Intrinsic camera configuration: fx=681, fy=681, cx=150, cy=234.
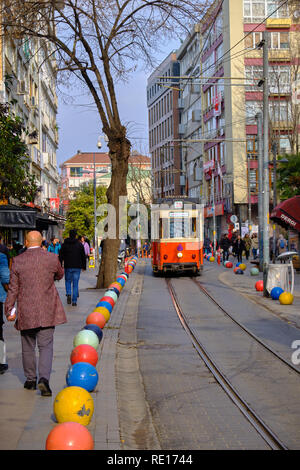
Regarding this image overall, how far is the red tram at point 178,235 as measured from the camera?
28.4 meters

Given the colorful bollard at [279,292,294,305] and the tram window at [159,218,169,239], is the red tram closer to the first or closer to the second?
the tram window at [159,218,169,239]

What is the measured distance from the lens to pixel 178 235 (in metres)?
28.5

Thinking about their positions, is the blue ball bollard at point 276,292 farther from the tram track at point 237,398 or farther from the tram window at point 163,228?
the tram window at point 163,228

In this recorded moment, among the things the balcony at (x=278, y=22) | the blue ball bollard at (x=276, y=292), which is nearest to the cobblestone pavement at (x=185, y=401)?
the blue ball bollard at (x=276, y=292)

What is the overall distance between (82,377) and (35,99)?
42086 millimetres

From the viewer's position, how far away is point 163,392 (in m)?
8.02

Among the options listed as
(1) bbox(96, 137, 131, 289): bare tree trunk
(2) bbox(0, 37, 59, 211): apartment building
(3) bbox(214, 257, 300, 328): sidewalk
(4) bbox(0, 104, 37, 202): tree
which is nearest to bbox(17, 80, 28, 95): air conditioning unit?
(2) bbox(0, 37, 59, 211): apartment building

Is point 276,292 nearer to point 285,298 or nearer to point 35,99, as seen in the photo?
point 285,298

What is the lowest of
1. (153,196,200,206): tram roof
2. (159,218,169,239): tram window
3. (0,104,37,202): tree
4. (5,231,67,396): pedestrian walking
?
(5,231,67,396): pedestrian walking

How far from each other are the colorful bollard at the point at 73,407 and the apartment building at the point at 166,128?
77502mm

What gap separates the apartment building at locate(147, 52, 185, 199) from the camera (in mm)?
90062

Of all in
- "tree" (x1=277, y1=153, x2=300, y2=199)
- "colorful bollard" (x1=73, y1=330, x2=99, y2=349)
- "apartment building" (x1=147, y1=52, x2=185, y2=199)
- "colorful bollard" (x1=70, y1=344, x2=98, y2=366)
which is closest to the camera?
"colorful bollard" (x1=70, y1=344, x2=98, y2=366)

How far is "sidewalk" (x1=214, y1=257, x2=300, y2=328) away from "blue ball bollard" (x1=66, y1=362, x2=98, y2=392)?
23.6ft
